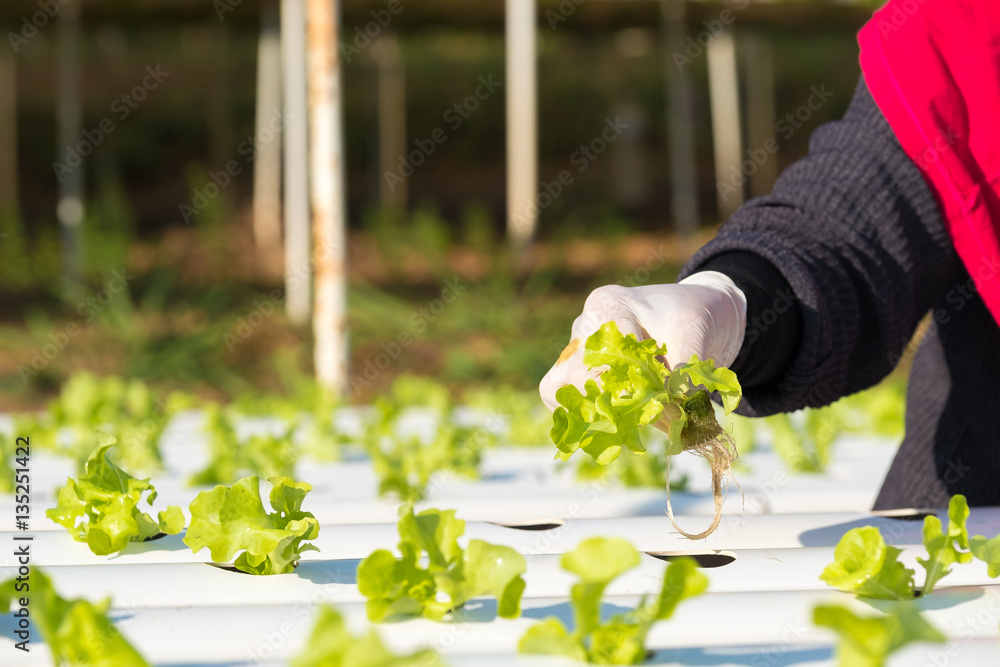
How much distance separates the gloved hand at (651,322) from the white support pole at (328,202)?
2672 millimetres

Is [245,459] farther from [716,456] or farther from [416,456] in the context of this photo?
[716,456]

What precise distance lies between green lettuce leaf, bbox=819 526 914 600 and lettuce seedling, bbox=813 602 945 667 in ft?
0.77

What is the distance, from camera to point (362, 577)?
2.57 feet

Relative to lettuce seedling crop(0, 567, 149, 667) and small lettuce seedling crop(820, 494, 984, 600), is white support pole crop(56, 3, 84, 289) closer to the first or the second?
lettuce seedling crop(0, 567, 149, 667)

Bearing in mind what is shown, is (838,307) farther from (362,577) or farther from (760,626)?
(362,577)

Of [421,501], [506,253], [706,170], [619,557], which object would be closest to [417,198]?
[506,253]

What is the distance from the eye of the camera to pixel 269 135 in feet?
27.1

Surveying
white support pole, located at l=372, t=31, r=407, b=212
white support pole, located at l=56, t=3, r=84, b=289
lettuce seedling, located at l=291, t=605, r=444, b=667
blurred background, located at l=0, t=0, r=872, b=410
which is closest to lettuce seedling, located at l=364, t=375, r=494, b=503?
lettuce seedling, located at l=291, t=605, r=444, b=667

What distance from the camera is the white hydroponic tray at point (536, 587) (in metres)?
0.78

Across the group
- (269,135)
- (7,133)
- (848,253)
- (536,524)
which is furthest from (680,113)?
(536,524)

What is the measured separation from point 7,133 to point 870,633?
11.8 metres

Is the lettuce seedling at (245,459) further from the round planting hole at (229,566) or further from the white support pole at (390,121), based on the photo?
the white support pole at (390,121)

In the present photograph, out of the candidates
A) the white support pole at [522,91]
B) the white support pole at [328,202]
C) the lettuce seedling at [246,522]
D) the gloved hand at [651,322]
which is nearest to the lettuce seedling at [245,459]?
the lettuce seedling at [246,522]

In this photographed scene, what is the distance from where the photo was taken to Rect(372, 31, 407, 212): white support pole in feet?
32.7
